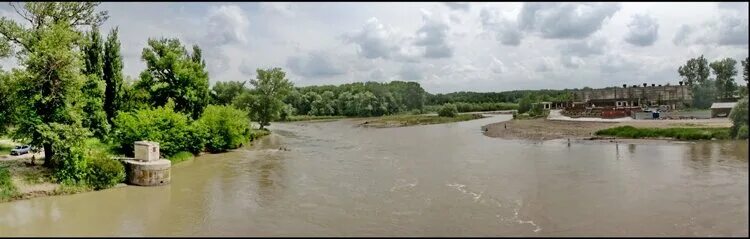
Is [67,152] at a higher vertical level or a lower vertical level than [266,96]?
lower

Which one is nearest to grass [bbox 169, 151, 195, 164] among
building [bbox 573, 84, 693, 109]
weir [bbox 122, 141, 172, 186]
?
weir [bbox 122, 141, 172, 186]

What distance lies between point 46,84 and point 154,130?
860cm

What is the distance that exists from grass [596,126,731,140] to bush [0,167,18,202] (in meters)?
41.2

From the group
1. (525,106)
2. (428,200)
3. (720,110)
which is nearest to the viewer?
(428,200)

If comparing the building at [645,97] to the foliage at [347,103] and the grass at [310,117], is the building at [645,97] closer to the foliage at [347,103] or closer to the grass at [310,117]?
the foliage at [347,103]

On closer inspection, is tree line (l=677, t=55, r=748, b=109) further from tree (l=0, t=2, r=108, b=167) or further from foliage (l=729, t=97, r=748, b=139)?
tree (l=0, t=2, r=108, b=167)

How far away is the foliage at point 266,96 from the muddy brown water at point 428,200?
1213 inches

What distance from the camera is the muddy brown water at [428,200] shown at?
15.9 metres

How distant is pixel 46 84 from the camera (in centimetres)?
2325

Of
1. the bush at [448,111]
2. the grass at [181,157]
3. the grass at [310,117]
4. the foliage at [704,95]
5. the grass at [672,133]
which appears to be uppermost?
the foliage at [704,95]

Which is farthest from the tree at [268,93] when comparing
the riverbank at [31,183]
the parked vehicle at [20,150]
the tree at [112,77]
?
the riverbank at [31,183]

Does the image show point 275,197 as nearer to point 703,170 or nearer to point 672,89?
point 703,170

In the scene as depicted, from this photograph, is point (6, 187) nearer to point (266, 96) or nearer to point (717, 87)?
point (266, 96)

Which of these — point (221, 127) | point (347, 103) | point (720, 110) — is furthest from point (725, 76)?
point (221, 127)
